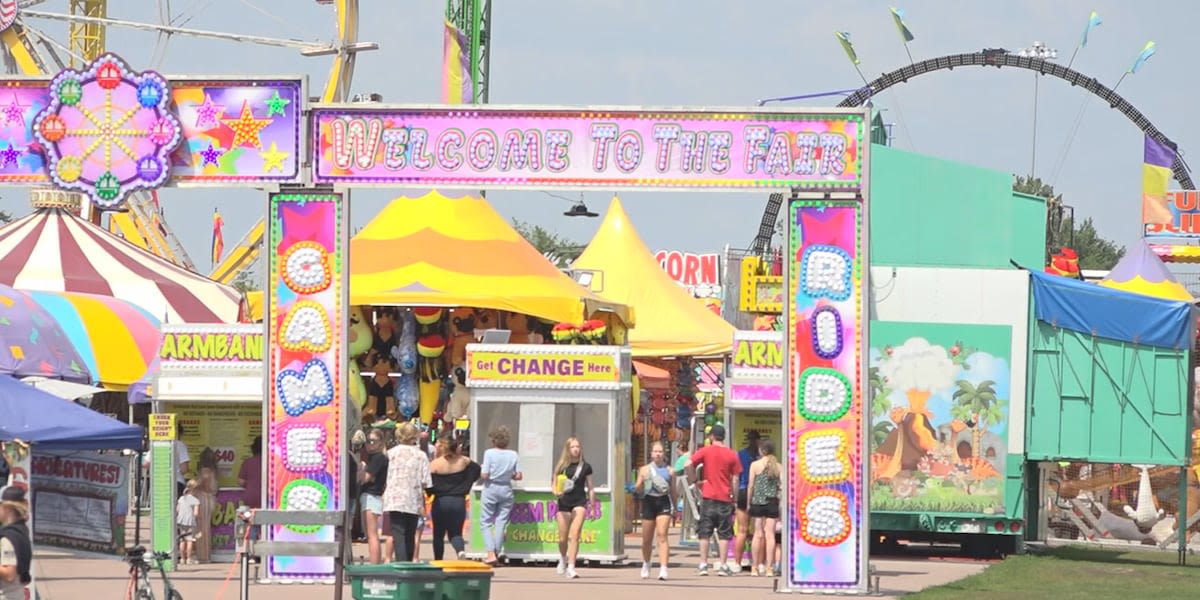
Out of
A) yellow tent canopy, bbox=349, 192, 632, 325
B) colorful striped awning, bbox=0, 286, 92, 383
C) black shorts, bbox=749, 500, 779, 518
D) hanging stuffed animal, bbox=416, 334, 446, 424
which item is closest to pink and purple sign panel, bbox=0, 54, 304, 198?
colorful striped awning, bbox=0, 286, 92, 383

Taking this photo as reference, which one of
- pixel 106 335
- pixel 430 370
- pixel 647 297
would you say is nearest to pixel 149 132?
pixel 430 370

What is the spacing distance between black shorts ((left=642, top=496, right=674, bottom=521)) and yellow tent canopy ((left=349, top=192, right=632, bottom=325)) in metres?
8.78

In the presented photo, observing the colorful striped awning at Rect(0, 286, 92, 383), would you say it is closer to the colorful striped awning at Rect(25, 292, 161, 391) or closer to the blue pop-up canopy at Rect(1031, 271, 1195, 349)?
the colorful striped awning at Rect(25, 292, 161, 391)

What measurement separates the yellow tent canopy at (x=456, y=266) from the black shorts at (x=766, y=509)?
883 cm

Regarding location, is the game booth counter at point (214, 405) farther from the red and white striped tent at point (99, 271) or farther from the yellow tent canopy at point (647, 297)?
the yellow tent canopy at point (647, 297)

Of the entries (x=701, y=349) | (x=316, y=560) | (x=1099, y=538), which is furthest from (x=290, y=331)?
(x=701, y=349)

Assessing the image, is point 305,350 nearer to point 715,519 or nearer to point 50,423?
point 50,423

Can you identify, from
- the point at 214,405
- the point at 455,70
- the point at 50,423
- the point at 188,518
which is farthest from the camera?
the point at 455,70

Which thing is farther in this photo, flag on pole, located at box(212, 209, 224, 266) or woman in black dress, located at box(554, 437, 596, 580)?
flag on pole, located at box(212, 209, 224, 266)

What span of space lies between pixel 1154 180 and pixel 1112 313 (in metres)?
37.0

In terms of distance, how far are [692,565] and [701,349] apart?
1271 cm

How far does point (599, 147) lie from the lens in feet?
60.8

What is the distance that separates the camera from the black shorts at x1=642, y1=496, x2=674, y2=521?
67.6 feet

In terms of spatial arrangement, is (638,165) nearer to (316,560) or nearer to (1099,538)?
(316,560)
